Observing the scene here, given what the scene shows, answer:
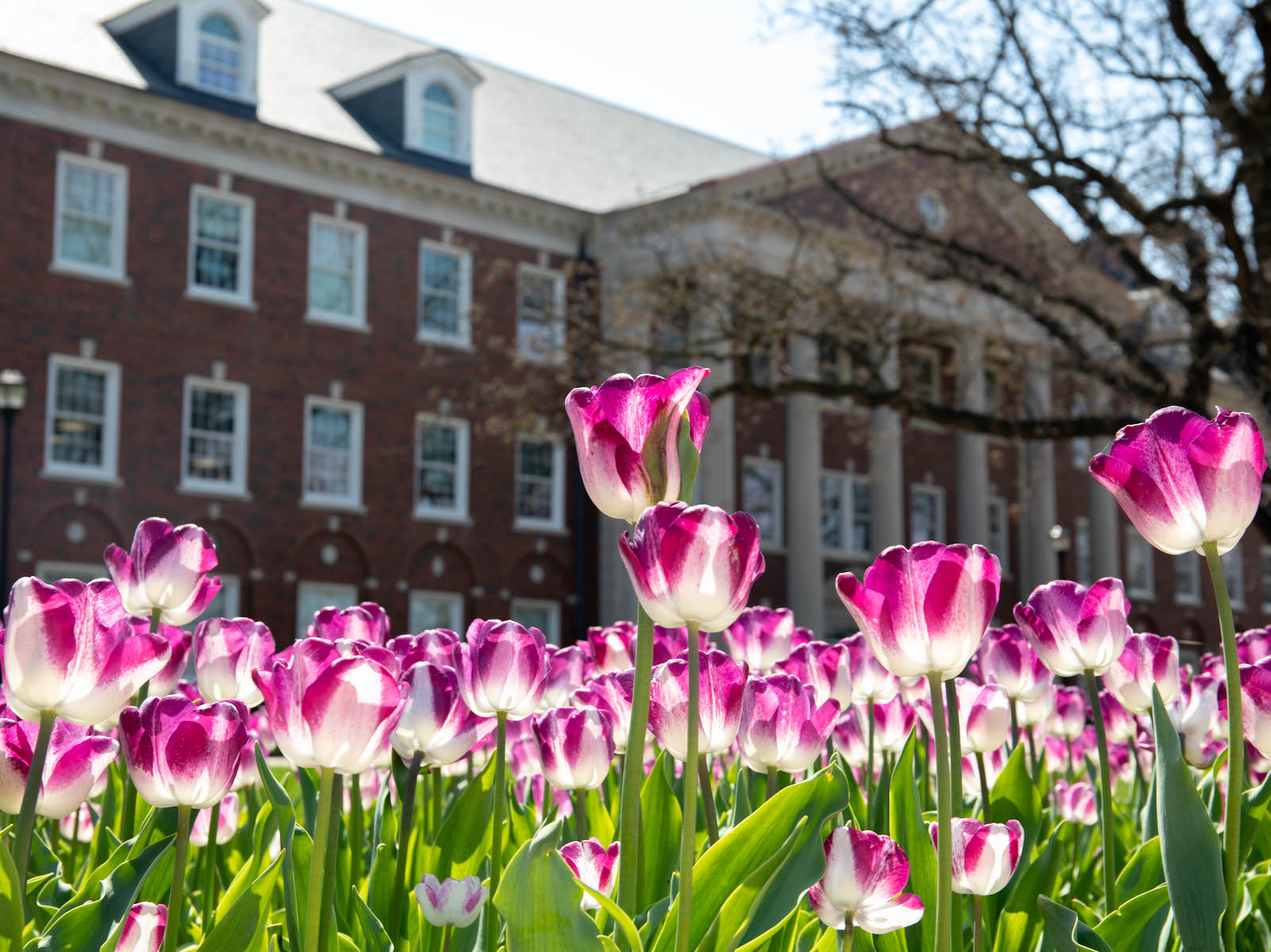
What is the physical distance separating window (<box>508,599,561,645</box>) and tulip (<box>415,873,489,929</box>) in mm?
23165

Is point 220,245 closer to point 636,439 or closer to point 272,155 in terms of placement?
point 272,155

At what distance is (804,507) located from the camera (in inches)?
1075

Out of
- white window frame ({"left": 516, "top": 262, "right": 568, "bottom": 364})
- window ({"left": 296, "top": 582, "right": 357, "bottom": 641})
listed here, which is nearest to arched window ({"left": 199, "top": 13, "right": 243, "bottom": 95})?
white window frame ({"left": 516, "top": 262, "right": 568, "bottom": 364})

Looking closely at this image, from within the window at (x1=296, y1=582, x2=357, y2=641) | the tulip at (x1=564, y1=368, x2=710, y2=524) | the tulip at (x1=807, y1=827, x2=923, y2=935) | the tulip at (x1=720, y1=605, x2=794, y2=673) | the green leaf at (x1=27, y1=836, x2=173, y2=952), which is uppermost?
the tulip at (x1=564, y1=368, x2=710, y2=524)

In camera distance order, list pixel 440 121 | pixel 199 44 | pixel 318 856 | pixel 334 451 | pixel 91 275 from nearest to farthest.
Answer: pixel 318 856, pixel 91 275, pixel 199 44, pixel 334 451, pixel 440 121

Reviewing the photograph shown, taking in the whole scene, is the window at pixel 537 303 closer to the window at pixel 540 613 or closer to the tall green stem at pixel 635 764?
the window at pixel 540 613

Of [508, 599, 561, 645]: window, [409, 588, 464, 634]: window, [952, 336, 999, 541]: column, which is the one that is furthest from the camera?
[952, 336, 999, 541]: column

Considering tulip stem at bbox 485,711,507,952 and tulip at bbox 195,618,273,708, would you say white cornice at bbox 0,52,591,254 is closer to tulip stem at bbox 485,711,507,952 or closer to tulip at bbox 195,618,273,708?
tulip at bbox 195,618,273,708

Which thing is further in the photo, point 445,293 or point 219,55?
point 445,293

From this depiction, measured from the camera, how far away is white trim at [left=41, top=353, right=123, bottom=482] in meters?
19.7

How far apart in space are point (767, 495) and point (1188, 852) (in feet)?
90.1

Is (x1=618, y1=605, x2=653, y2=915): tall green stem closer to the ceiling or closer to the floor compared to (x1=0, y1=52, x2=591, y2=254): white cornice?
closer to the floor

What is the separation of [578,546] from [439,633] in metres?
23.4

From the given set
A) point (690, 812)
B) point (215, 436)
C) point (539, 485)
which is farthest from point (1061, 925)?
point (539, 485)
